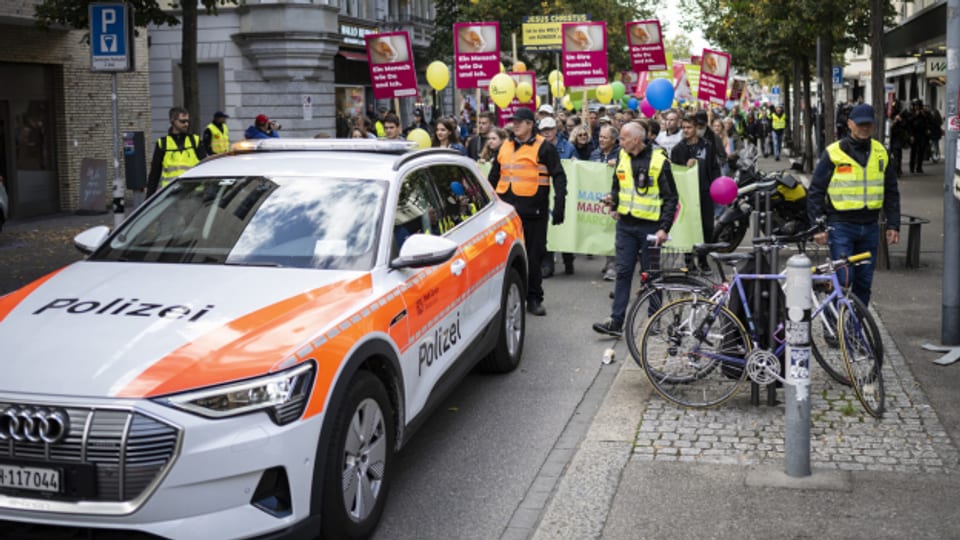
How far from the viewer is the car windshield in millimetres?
5867

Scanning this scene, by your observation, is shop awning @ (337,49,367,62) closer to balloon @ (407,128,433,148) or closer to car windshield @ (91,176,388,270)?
balloon @ (407,128,433,148)

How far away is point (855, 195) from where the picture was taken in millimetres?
8594

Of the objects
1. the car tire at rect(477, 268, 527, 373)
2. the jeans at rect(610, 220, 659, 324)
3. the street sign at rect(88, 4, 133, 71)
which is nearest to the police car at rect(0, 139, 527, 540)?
the car tire at rect(477, 268, 527, 373)

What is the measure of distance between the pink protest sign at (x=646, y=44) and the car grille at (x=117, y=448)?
66.3 feet

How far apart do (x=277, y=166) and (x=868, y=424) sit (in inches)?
148

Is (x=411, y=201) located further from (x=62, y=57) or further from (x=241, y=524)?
(x=62, y=57)

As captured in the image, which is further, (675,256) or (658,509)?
(675,256)

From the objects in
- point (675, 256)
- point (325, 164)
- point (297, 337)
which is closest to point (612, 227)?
point (675, 256)

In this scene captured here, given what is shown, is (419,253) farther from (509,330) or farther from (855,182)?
(855,182)

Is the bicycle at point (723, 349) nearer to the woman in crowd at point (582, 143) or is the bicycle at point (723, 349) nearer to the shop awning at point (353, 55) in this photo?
the woman in crowd at point (582, 143)

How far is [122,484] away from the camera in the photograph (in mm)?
4293

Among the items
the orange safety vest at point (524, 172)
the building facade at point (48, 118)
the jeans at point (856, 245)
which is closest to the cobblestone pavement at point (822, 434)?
the jeans at point (856, 245)

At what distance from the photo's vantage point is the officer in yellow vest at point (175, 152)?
1454 cm

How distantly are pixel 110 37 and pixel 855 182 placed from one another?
6.81 m
